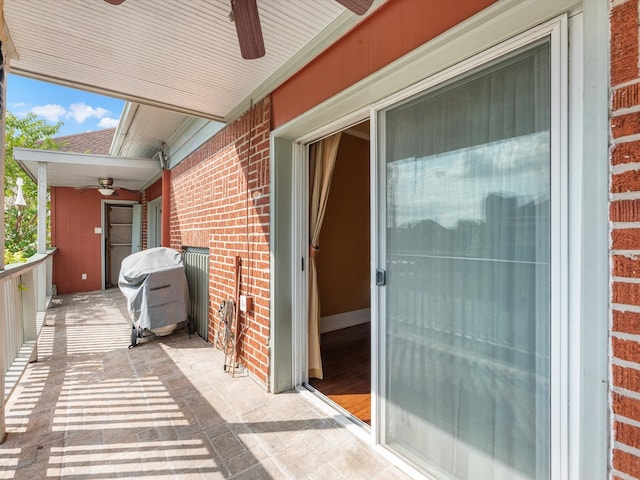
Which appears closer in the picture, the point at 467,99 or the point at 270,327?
the point at 467,99

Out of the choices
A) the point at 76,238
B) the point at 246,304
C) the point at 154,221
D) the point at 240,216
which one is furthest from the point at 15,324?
the point at 76,238

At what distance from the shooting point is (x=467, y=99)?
143cm

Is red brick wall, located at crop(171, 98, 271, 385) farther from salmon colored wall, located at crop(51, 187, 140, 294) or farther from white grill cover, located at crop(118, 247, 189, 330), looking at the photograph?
salmon colored wall, located at crop(51, 187, 140, 294)

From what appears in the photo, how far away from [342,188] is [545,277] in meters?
3.11

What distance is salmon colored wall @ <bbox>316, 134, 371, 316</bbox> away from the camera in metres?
4.06

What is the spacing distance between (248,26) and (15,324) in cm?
324

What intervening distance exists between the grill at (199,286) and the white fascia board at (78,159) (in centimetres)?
204

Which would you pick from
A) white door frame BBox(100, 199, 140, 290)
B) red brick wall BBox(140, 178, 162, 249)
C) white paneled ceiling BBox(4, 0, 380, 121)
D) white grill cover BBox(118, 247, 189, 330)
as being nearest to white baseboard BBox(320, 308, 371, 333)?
white grill cover BBox(118, 247, 189, 330)

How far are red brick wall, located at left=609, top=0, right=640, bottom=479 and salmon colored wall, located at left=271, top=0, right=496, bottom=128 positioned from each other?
18.5 inches

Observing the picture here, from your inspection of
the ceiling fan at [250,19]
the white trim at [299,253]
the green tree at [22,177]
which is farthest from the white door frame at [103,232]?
the ceiling fan at [250,19]

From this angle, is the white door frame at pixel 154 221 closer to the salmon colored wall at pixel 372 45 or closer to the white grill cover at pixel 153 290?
the white grill cover at pixel 153 290

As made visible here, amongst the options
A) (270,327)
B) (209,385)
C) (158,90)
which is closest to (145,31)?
(158,90)

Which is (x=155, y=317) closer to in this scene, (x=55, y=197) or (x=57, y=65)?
(x=57, y=65)

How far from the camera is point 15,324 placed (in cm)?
280
